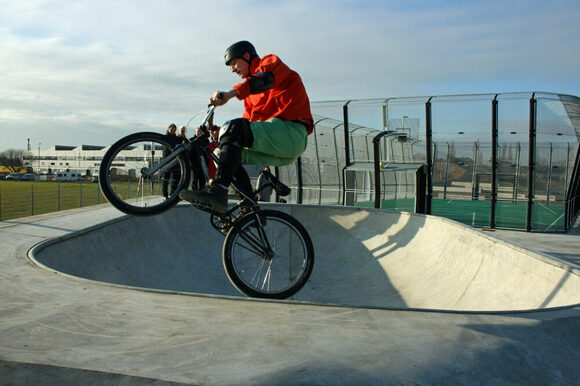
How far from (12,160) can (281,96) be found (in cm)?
9782

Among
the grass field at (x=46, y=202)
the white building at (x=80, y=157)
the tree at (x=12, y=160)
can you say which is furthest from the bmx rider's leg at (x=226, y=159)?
the tree at (x=12, y=160)

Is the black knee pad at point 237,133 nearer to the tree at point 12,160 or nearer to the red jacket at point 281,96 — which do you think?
the red jacket at point 281,96

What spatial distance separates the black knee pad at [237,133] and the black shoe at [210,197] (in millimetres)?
403

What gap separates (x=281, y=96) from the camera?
391 centimetres

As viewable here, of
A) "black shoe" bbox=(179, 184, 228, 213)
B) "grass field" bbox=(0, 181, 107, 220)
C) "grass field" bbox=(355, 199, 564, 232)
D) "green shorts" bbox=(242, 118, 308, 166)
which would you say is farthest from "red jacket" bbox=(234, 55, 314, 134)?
"grass field" bbox=(0, 181, 107, 220)

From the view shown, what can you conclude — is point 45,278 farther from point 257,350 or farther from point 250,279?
point 250,279

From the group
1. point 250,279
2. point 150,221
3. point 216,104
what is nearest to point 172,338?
point 216,104

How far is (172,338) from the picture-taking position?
249 cm

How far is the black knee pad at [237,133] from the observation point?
3682mm

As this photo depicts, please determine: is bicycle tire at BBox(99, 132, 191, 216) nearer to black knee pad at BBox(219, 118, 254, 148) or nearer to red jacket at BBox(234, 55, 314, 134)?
black knee pad at BBox(219, 118, 254, 148)

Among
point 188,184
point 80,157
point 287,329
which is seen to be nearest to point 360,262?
point 188,184

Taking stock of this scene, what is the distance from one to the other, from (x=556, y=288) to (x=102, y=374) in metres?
3.93

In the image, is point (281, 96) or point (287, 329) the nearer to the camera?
point (287, 329)

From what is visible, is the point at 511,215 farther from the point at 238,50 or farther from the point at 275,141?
the point at 238,50
